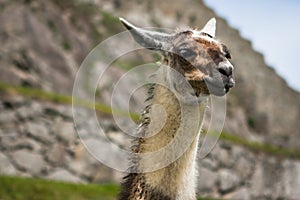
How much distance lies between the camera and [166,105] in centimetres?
743

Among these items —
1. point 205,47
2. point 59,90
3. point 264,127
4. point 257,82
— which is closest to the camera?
point 205,47

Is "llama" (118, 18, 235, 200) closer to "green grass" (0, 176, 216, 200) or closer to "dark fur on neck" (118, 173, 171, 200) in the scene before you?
"dark fur on neck" (118, 173, 171, 200)

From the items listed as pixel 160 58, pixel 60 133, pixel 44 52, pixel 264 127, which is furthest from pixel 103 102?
pixel 160 58

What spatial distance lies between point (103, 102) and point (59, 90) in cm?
197

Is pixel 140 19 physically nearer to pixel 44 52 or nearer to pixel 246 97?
pixel 246 97

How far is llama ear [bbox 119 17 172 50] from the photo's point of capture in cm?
696

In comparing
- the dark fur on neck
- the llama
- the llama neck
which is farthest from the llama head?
the dark fur on neck

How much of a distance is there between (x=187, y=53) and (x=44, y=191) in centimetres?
1051

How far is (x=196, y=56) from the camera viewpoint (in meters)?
7.12

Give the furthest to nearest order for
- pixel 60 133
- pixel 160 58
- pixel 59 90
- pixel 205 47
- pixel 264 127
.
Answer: pixel 264 127 < pixel 59 90 < pixel 60 133 < pixel 160 58 < pixel 205 47

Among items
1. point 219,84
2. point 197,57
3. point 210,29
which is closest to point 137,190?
point 219,84

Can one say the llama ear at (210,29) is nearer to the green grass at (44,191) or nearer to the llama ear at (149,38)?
the llama ear at (149,38)

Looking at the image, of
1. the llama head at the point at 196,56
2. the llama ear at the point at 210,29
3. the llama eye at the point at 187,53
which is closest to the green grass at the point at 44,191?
the llama ear at the point at 210,29

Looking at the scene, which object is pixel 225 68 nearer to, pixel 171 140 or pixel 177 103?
pixel 177 103
